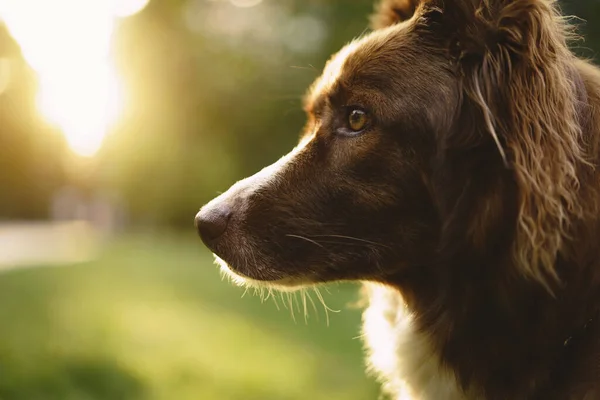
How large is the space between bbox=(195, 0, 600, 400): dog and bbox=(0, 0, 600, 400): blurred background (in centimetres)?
86

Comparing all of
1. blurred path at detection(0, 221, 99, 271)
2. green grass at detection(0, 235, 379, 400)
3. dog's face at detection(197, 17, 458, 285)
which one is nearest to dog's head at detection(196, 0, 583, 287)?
dog's face at detection(197, 17, 458, 285)

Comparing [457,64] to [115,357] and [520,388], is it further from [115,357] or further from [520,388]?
[115,357]

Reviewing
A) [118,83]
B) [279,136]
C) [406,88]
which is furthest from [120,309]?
[118,83]

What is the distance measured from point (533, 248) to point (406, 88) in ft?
2.53

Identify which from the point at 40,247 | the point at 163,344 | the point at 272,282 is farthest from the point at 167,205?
the point at 272,282

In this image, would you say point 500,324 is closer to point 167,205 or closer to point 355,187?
point 355,187

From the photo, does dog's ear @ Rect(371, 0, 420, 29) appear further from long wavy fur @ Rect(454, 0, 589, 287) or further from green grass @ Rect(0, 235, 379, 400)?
green grass @ Rect(0, 235, 379, 400)

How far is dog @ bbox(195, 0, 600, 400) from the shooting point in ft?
7.47

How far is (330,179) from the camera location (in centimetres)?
266

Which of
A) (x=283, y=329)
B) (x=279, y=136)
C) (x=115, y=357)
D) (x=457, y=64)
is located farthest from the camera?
(x=279, y=136)

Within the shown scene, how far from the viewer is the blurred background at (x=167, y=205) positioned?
476 centimetres

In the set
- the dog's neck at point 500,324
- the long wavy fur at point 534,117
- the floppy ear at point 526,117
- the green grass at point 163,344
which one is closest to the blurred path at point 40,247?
the green grass at point 163,344

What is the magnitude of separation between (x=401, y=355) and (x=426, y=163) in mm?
856

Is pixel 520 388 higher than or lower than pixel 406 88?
lower
